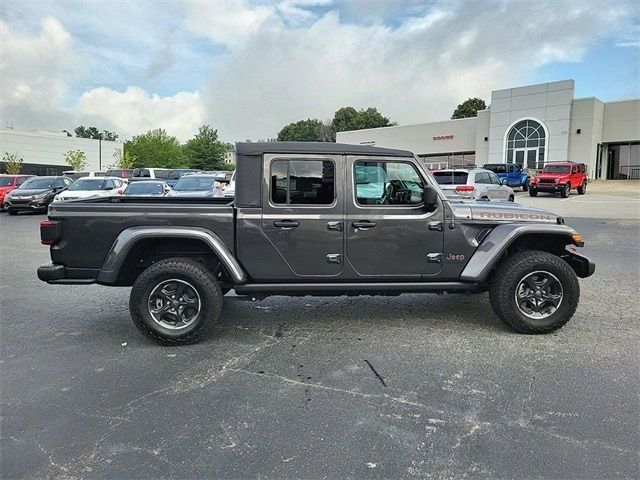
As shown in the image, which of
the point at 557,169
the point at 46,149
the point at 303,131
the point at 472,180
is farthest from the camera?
the point at 303,131

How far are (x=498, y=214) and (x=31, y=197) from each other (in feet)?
63.9

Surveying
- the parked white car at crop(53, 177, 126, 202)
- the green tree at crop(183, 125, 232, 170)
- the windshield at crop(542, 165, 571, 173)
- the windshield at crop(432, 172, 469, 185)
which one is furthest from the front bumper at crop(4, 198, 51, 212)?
the green tree at crop(183, 125, 232, 170)

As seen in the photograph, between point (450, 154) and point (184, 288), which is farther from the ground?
point (450, 154)

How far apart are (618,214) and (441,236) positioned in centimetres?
1678

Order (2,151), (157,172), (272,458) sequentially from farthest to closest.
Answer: (2,151)
(157,172)
(272,458)

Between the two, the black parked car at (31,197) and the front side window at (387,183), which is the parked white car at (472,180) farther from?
the black parked car at (31,197)

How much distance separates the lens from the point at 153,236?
4.33 meters

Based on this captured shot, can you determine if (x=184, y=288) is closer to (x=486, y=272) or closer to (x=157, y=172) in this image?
(x=486, y=272)

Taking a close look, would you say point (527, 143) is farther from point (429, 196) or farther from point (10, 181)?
point (429, 196)

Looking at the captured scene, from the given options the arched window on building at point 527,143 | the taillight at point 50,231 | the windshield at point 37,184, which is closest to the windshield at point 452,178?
the taillight at point 50,231

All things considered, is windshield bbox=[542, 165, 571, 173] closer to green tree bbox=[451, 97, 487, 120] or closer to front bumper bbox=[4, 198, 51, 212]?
front bumper bbox=[4, 198, 51, 212]

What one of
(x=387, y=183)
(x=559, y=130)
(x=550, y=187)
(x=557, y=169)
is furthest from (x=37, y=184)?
(x=559, y=130)

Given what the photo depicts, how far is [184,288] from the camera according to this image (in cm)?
447

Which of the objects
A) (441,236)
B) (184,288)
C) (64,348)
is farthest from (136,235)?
(441,236)
